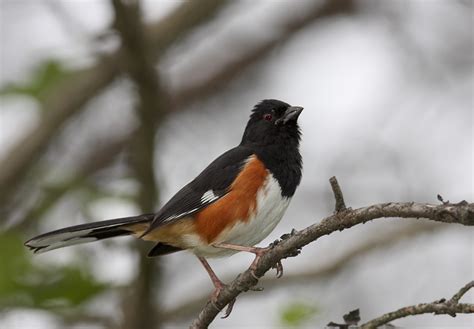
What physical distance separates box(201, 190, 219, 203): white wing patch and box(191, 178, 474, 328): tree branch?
104 centimetres

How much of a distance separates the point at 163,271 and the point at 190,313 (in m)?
1.35

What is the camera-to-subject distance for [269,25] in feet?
24.3

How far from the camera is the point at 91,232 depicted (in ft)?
13.8

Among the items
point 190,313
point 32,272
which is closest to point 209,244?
point 32,272

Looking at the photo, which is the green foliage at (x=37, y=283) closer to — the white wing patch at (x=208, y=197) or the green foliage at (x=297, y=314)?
the white wing patch at (x=208, y=197)

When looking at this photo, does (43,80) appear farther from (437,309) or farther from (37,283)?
(437,309)

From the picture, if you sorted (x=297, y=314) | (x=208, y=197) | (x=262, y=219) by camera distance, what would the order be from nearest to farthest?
(x=262, y=219) < (x=208, y=197) < (x=297, y=314)

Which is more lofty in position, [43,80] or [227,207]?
[43,80]

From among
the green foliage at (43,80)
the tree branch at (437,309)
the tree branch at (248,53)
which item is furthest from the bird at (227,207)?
the tree branch at (248,53)

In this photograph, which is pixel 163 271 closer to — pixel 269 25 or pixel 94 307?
pixel 94 307

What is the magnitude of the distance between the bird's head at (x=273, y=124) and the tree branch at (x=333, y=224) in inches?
52.4

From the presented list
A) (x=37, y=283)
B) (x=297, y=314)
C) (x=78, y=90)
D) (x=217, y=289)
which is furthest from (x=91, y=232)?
(x=78, y=90)

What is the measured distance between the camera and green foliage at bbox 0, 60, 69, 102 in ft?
18.6

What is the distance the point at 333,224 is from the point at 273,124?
193cm
